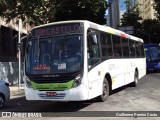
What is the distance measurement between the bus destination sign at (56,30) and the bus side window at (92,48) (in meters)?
0.50

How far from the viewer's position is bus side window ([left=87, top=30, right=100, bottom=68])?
12312mm

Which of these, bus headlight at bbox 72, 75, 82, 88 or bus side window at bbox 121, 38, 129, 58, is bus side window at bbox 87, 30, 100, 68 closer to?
bus headlight at bbox 72, 75, 82, 88

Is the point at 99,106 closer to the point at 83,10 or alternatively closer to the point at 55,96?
the point at 55,96

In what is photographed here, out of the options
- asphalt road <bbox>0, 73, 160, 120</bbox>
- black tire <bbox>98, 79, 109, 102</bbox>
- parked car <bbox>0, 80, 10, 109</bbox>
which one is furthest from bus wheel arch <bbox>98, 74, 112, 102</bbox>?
parked car <bbox>0, 80, 10, 109</bbox>

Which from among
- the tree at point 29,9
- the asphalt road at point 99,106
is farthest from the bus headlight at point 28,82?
the tree at point 29,9

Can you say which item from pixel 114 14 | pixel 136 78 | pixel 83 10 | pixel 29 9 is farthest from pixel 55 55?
pixel 114 14

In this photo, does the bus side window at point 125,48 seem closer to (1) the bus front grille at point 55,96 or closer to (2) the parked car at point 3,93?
(2) the parked car at point 3,93

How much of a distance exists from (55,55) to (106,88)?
2.79 meters

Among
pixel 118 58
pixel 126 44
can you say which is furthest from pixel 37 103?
pixel 126 44

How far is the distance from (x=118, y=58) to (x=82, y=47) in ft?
13.9

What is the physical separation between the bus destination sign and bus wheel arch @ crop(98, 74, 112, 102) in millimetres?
2489

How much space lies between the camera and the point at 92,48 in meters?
12.6

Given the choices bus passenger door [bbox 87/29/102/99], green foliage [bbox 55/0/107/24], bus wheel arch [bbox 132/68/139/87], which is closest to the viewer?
bus passenger door [bbox 87/29/102/99]

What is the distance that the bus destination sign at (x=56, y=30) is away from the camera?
1230cm
